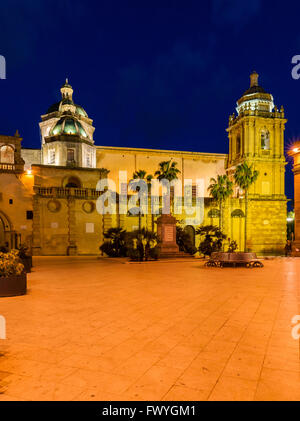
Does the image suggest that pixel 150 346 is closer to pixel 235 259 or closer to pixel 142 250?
pixel 235 259

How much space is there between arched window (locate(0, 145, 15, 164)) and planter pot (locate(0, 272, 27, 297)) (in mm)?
29293

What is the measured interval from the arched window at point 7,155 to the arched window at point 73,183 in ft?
21.8

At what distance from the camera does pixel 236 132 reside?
5144 centimetres

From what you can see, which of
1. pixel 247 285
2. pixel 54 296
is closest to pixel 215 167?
pixel 247 285

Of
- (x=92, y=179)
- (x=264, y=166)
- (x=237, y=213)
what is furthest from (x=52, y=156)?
(x=264, y=166)

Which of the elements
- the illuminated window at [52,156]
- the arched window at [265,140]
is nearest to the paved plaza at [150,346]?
the illuminated window at [52,156]

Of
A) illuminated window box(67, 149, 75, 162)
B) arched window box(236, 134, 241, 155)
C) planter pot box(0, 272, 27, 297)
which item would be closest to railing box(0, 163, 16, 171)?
illuminated window box(67, 149, 75, 162)

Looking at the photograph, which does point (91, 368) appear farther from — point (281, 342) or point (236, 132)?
point (236, 132)

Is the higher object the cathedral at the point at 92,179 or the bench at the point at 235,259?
the cathedral at the point at 92,179

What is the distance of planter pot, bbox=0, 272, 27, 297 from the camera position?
31.5 feet

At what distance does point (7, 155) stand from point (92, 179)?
394 inches

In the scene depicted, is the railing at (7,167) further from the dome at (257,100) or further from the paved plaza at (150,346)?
the dome at (257,100)

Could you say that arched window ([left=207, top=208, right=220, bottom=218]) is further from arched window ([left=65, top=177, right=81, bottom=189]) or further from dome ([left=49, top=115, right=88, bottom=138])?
dome ([left=49, top=115, right=88, bottom=138])

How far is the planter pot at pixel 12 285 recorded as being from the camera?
9.59m
